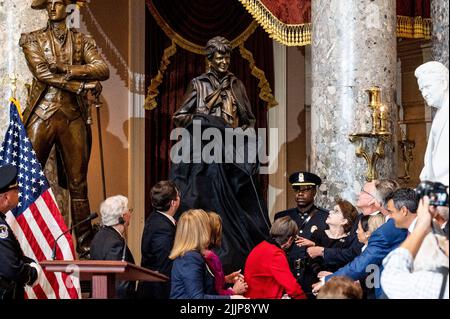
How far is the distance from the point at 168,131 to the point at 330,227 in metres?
5.02

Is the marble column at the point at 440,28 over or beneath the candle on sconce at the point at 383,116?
over

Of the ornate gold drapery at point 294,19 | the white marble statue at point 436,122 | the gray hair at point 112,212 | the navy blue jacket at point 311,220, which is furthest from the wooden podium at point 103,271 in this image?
the ornate gold drapery at point 294,19

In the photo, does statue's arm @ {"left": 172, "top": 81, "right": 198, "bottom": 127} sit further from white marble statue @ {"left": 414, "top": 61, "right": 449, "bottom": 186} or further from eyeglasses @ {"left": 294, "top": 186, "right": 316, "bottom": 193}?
white marble statue @ {"left": 414, "top": 61, "right": 449, "bottom": 186}

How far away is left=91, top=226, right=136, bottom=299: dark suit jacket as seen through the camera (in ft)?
21.2

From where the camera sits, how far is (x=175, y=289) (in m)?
5.91

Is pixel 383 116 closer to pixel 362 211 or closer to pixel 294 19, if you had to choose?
pixel 362 211

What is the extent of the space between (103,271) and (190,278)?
64cm

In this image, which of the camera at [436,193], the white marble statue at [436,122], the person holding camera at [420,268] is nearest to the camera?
the camera at [436,193]

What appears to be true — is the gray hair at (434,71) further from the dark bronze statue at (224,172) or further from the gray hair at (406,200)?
the dark bronze statue at (224,172)

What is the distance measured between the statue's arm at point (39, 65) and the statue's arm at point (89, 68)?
0.08 metres


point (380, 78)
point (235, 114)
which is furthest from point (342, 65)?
point (235, 114)

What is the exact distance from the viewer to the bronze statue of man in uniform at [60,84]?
8477mm

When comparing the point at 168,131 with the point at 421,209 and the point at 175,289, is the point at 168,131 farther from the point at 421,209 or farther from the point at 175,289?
the point at 421,209

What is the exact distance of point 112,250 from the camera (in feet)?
Result: 21.2
